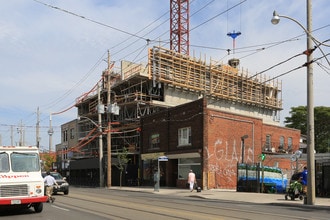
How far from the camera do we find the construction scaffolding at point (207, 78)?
49.1m

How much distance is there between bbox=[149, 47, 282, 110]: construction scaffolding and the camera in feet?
161

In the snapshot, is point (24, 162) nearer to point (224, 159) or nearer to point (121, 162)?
point (224, 159)

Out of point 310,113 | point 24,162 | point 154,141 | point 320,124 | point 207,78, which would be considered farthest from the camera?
point 320,124

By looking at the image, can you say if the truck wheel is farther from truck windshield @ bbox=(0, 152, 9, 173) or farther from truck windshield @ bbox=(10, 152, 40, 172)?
truck windshield @ bbox=(0, 152, 9, 173)

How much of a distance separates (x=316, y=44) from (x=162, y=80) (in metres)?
29.8

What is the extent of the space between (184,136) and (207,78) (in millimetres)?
18804

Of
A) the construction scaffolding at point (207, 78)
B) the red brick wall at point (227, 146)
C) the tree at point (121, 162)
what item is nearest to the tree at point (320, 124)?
the construction scaffolding at point (207, 78)

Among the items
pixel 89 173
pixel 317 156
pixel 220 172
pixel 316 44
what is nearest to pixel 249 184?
pixel 220 172

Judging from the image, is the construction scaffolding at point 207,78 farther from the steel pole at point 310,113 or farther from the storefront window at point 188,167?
the steel pole at point 310,113

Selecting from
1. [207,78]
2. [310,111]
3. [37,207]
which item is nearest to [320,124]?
[207,78]

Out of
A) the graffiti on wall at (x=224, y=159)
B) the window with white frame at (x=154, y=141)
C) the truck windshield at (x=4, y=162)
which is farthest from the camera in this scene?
the window with white frame at (x=154, y=141)

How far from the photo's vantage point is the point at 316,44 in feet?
66.4

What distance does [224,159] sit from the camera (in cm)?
3625

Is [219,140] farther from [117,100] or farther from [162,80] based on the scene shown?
[117,100]
